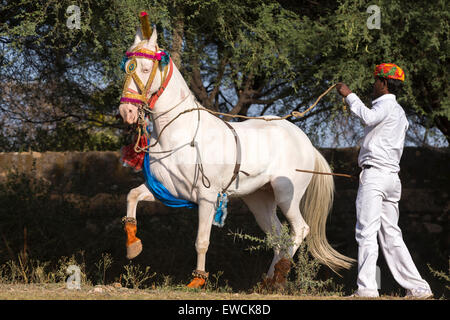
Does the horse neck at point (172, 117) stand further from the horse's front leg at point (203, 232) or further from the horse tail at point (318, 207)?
the horse tail at point (318, 207)

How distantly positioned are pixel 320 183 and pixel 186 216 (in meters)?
3.73

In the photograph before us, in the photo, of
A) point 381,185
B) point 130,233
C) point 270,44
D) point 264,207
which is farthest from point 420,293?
point 270,44

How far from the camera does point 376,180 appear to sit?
5.48 metres

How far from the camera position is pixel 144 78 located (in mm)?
5926

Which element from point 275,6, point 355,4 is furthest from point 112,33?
point 355,4

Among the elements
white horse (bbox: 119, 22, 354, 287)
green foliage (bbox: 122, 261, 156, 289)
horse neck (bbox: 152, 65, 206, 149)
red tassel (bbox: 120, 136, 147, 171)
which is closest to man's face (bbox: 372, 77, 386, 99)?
white horse (bbox: 119, 22, 354, 287)

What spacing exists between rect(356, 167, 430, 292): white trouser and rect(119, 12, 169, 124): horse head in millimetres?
2146

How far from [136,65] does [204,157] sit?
3.68 ft

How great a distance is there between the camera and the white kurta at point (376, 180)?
17.7ft

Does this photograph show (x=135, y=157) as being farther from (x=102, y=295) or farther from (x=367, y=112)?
(x=367, y=112)

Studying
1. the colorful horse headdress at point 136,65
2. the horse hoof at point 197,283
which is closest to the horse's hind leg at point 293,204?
the horse hoof at point 197,283

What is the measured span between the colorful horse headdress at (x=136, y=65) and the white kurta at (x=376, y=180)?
71.2 inches

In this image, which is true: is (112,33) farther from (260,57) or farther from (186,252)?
(186,252)

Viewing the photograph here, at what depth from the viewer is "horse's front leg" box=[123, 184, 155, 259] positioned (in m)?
6.00
